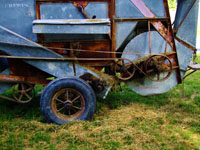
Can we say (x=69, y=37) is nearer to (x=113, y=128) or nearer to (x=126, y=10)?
(x=126, y=10)

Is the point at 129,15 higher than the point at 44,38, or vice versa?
the point at 129,15

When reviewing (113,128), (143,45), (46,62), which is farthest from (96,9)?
(113,128)

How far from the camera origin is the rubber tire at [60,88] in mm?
3885

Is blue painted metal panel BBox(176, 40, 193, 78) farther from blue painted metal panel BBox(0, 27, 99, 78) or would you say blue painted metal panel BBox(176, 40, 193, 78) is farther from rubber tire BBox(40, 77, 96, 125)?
rubber tire BBox(40, 77, 96, 125)

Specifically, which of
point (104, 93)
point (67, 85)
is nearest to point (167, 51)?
point (104, 93)

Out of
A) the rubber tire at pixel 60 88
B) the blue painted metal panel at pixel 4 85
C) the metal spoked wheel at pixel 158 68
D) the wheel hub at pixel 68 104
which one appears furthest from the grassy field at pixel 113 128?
the metal spoked wheel at pixel 158 68

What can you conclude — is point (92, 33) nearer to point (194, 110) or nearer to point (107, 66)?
point (107, 66)

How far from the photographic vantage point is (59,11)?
4.21 meters

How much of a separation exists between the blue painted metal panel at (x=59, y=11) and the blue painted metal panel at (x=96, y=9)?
200 mm

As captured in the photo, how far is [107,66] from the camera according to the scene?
4605 millimetres

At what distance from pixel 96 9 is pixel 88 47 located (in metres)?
0.72

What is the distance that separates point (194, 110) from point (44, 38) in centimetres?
333

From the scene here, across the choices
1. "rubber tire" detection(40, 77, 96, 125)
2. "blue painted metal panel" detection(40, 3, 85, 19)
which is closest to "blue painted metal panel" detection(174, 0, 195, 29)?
"blue painted metal panel" detection(40, 3, 85, 19)

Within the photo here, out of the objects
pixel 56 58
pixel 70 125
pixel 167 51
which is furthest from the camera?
pixel 167 51
